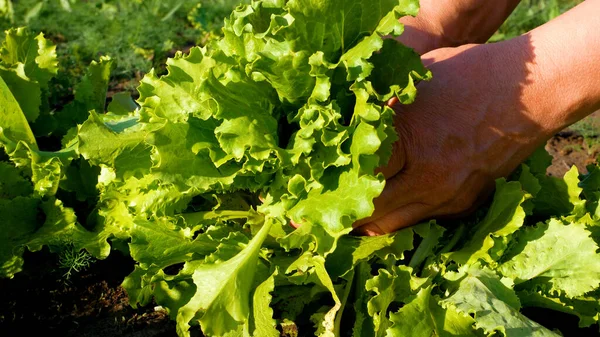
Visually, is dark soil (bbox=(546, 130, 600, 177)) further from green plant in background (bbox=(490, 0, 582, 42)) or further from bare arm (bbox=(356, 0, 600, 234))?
green plant in background (bbox=(490, 0, 582, 42))

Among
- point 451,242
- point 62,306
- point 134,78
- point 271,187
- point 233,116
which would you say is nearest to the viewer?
point 233,116

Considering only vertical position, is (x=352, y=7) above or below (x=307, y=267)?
above

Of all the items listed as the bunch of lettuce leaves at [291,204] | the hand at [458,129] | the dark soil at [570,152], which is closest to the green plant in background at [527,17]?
the dark soil at [570,152]

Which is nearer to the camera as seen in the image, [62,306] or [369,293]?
[369,293]

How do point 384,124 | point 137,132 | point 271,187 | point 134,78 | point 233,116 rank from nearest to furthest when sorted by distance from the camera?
point 384,124 < point 233,116 < point 271,187 < point 137,132 < point 134,78

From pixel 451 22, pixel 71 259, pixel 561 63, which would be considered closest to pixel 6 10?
pixel 71 259

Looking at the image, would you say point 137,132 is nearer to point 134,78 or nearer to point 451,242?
point 451,242

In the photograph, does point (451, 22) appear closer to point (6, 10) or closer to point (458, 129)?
point (458, 129)

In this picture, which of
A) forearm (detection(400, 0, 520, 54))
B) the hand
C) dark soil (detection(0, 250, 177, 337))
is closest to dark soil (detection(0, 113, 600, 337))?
dark soil (detection(0, 250, 177, 337))

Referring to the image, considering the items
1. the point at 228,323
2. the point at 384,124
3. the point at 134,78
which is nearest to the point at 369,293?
the point at 228,323
